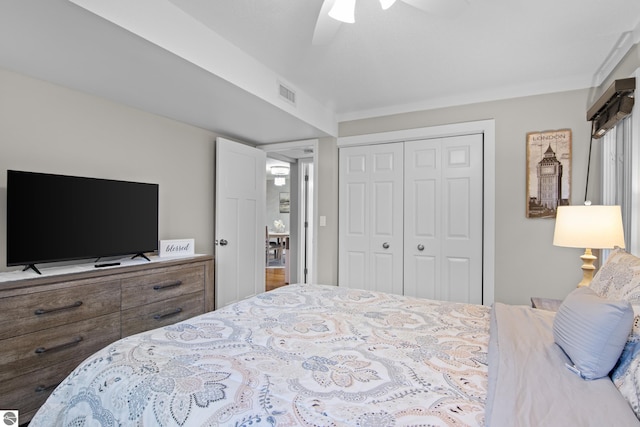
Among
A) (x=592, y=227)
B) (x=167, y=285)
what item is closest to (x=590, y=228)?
(x=592, y=227)

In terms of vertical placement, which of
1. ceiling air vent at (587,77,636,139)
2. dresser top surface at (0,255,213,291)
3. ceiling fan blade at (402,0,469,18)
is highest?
ceiling fan blade at (402,0,469,18)

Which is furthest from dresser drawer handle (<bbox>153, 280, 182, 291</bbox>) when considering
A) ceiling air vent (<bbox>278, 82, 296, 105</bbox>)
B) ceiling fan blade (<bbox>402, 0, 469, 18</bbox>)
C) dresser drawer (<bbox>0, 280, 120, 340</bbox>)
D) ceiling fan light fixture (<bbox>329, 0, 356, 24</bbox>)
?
ceiling fan blade (<bbox>402, 0, 469, 18</bbox>)

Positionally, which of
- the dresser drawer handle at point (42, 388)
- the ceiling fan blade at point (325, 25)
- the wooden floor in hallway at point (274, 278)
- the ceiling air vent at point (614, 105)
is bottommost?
the wooden floor in hallway at point (274, 278)

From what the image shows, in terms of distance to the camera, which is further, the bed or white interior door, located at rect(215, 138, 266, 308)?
white interior door, located at rect(215, 138, 266, 308)

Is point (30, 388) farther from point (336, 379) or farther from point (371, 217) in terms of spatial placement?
point (371, 217)

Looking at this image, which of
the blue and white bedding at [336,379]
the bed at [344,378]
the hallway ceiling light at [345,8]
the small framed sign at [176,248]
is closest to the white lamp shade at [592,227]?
the bed at [344,378]

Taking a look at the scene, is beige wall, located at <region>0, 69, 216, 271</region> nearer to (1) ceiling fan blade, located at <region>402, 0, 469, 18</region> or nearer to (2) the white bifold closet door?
(2) the white bifold closet door

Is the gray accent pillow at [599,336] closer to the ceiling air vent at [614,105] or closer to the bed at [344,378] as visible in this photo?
the bed at [344,378]

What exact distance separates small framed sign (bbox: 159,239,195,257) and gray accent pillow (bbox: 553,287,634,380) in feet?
9.28

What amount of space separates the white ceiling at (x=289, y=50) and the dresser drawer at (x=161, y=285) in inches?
55.4

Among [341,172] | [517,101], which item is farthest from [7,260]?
[517,101]

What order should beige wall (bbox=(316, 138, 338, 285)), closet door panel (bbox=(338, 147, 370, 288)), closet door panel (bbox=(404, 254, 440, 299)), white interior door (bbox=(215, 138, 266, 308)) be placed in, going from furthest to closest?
1. beige wall (bbox=(316, 138, 338, 285))
2. closet door panel (bbox=(338, 147, 370, 288))
3. white interior door (bbox=(215, 138, 266, 308))
4. closet door panel (bbox=(404, 254, 440, 299))

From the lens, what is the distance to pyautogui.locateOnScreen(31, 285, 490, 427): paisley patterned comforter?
84 cm

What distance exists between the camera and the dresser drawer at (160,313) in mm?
2283
